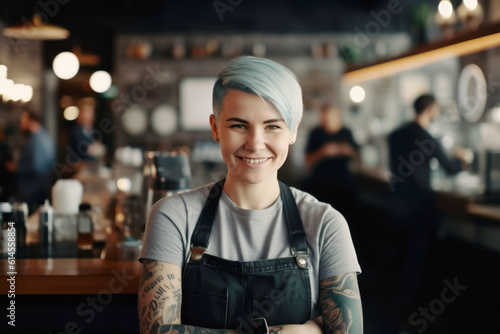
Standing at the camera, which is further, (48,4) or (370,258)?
(48,4)

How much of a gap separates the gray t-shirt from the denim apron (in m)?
0.02

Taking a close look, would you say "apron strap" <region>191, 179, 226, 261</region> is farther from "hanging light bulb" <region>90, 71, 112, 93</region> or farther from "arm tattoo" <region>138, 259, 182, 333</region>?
"hanging light bulb" <region>90, 71, 112, 93</region>

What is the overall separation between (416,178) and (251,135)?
10.2ft

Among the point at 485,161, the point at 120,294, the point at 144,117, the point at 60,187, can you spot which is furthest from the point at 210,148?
the point at 120,294

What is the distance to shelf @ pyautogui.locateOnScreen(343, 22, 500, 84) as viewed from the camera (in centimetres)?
365

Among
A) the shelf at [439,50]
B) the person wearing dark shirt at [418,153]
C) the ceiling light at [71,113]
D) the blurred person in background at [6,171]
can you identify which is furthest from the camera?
the ceiling light at [71,113]

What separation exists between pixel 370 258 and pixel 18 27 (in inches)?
159

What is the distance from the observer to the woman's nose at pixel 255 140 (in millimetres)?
1436

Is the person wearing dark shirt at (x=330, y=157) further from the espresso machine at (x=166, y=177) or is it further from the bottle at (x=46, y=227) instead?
the bottle at (x=46, y=227)

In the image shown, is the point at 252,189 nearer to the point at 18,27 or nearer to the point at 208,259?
the point at 208,259

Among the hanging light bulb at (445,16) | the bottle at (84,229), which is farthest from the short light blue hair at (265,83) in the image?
→ the hanging light bulb at (445,16)

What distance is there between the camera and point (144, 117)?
881 centimetres

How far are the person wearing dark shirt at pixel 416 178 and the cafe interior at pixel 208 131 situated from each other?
0.15 feet

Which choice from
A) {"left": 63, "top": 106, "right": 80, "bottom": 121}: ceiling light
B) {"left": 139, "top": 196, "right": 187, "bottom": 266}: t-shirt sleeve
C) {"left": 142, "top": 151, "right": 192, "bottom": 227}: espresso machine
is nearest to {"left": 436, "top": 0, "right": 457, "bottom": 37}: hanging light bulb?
{"left": 142, "top": 151, "right": 192, "bottom": 227}: espresso machine
